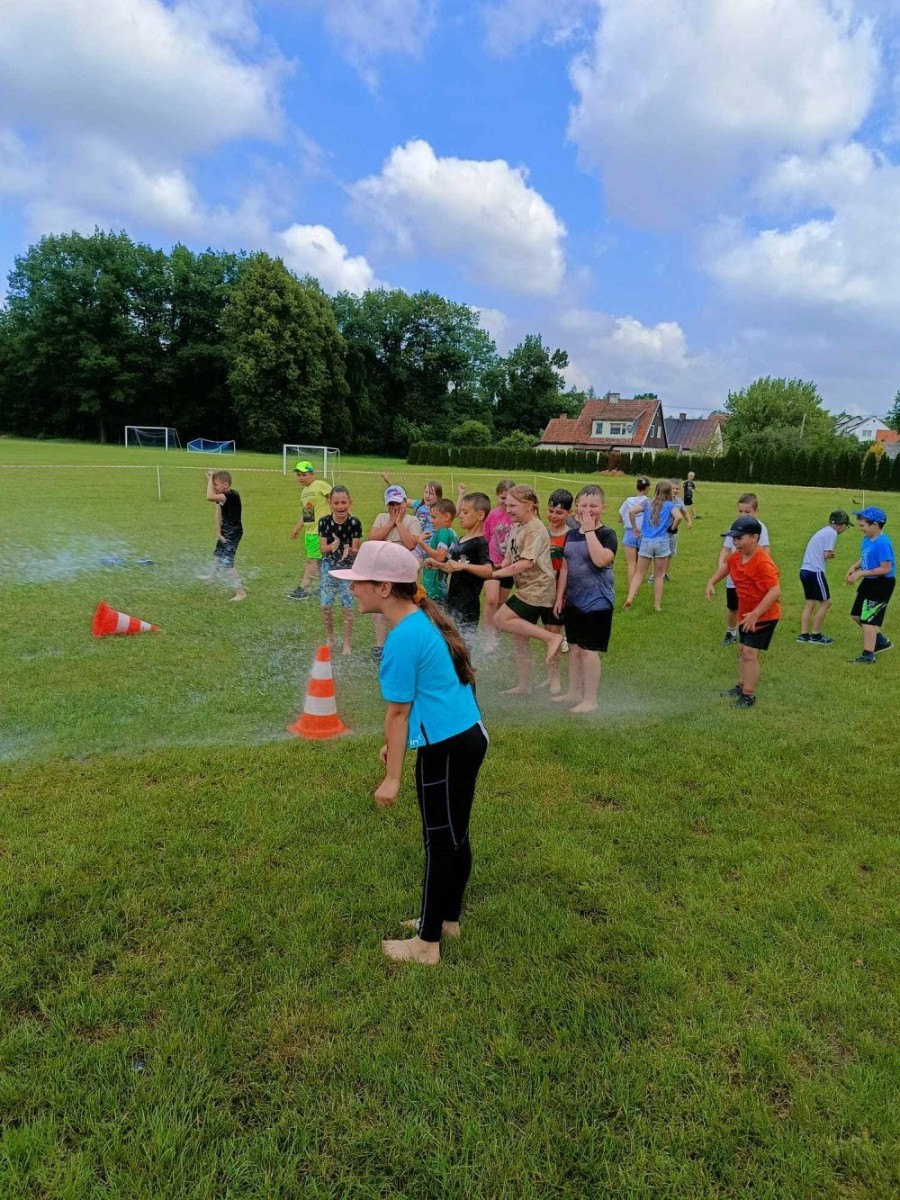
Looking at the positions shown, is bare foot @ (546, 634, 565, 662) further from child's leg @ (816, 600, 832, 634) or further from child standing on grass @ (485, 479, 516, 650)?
child's leg @ (816, 600, 832, 634)

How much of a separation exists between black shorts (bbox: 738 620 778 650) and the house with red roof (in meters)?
66.4

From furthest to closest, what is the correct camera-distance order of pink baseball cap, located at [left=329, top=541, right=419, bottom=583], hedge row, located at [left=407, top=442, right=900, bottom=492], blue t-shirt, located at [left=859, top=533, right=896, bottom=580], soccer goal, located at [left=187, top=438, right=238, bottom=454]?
soccer goal, located at [left=187, top=438, right=238, bottom=454], hedge row, located at [left=407, top=442, right=900, bottom=492], blue t-shirt, located at [left=859, top=533, right=896, bottom=580], pink baseball cap, located at [left=329, top=541, right=419, bottom=583]

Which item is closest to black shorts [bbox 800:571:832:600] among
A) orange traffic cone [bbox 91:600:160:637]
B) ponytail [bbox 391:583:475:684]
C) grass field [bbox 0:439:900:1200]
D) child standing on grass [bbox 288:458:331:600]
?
grass field [bbox 0:439:900:1200]

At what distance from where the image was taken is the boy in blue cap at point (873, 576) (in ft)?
25.7

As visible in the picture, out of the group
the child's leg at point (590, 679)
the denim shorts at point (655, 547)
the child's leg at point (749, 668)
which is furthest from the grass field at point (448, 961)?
the denim shorts at point (655, 547)

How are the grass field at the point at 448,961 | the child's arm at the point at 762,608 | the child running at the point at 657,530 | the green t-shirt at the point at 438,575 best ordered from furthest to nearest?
the child running at the point at 657,530 → the green t-shirt at the point at 438,575 → the child's arm at the point at 762,608 → the grass field at the point at 448,961

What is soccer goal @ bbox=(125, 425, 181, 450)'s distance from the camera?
2290 inches

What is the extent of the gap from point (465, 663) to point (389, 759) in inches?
20.3

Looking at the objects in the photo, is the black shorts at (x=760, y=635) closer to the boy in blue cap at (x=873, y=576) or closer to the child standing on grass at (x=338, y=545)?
the boy in blue cap at (x=873, y=576)

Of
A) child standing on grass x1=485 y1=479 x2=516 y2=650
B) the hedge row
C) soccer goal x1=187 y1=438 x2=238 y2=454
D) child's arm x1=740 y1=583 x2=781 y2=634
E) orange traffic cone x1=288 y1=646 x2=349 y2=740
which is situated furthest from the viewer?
soccer goal x1=187 y1=438 x2=238 y2=454

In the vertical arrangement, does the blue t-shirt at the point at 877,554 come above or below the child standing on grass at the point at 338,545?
above

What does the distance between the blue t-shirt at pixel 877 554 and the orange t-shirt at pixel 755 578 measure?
2.44 m

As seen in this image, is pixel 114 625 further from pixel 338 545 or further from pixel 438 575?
pixel 438 575

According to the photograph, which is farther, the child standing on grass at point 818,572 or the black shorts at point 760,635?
the child standing on grass at point 818,572
